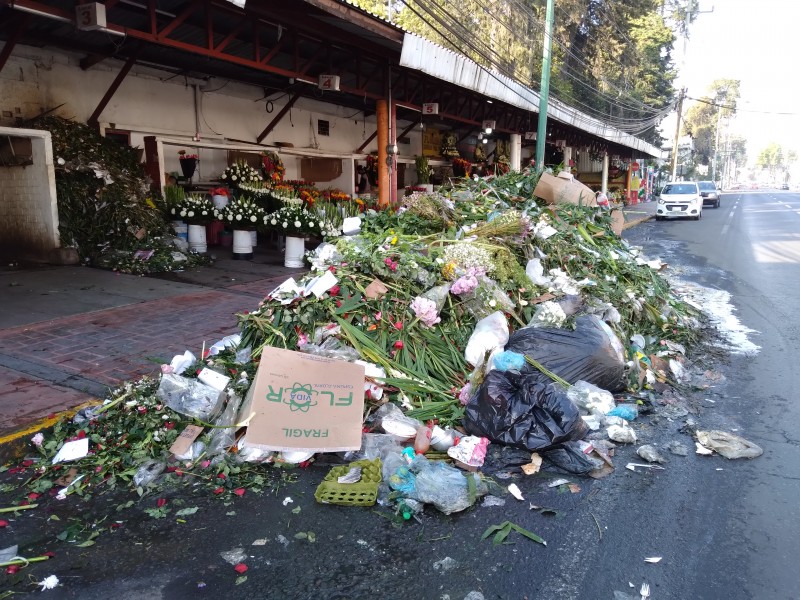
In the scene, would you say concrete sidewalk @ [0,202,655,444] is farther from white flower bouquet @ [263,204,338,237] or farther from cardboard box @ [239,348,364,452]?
cardboard box @ [239,348,364,452]

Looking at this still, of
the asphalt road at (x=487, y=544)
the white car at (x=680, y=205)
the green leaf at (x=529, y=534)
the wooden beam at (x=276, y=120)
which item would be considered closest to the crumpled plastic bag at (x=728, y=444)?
the asphalt road at (x=487, y=544)

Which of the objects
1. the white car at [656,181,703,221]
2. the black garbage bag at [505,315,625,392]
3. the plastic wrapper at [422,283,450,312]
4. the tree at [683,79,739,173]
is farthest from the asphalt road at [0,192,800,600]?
the tree at [683,79,739,173]

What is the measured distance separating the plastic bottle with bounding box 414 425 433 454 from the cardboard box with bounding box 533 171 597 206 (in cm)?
491

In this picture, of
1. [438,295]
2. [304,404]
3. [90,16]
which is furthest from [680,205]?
[304,404]

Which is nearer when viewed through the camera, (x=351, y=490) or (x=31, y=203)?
(x=351, y=490)

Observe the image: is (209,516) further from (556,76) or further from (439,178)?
(556,76)

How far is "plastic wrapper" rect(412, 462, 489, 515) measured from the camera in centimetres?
303

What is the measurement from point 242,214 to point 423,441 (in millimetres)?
8143

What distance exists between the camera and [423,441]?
3613 mm

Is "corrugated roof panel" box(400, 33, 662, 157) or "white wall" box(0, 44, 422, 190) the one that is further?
"corrugated roof panel" box(400, 33, 662, 157)

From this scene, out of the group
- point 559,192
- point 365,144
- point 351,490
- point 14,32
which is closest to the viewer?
point 351,490

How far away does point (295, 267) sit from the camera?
10477 millimetres

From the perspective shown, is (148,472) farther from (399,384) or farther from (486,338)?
(486,338)

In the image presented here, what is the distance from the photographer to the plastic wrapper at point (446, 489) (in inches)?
119
